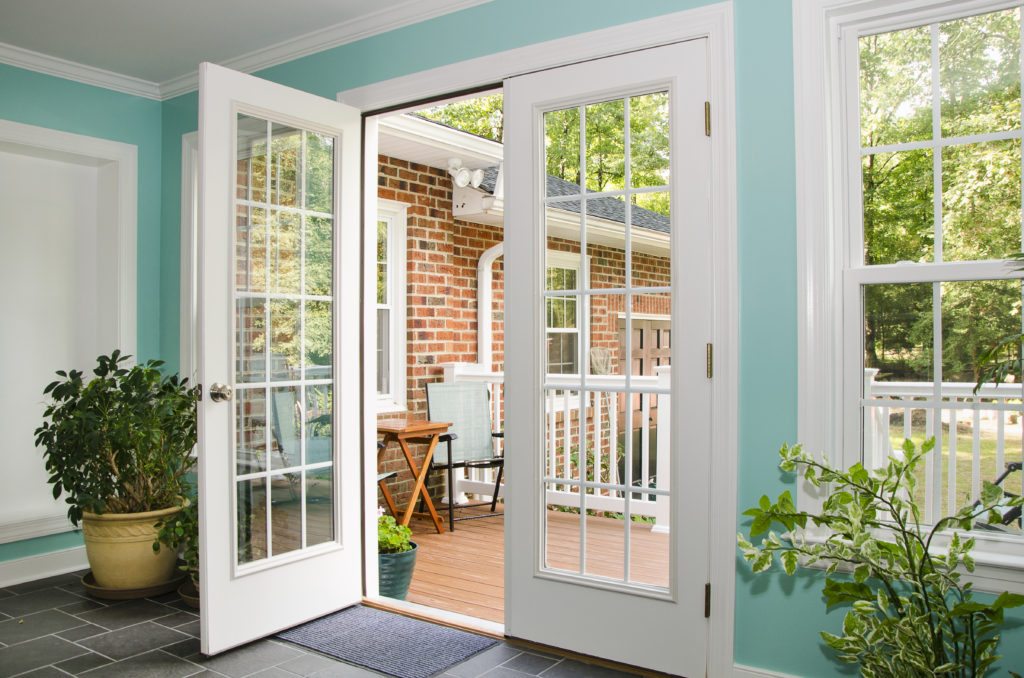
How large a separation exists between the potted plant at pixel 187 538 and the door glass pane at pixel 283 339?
58 centimetres

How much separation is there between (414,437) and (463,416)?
0.64 meters

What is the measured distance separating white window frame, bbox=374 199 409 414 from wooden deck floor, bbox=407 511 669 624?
3.06ft

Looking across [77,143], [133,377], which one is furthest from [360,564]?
[77,143]

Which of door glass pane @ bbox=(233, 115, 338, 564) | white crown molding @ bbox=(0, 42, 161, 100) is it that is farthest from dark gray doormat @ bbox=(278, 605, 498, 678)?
white crown molding @ bbox=(0, 42, 161, 100)

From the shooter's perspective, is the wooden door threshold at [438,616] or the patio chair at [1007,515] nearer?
the patio chair at [1007,515]

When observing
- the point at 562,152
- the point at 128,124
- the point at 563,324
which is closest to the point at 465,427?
the point at 563,324

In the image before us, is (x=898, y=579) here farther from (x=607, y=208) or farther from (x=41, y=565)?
(x=41, y=565)

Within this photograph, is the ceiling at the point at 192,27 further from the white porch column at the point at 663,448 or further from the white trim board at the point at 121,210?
the white porch column at the point at 663,448

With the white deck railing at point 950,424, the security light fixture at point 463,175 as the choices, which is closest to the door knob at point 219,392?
the white deck railing at point 950,424

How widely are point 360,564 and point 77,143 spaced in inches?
110

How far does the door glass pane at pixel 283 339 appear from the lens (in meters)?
3.25

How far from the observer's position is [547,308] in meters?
3.17

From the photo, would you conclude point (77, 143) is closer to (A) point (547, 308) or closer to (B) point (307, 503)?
(B) point (307, 503)

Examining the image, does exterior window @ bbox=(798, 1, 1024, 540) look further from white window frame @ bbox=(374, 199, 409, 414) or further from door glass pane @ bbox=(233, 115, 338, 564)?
white window frame @ bbox=(374, 199, 409, 414)
